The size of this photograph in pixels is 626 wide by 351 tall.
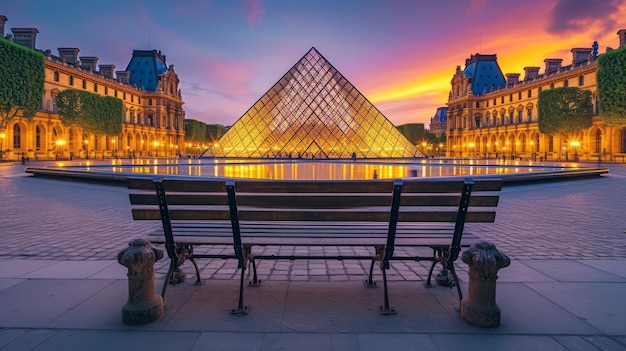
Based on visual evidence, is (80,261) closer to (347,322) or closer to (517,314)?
(347,322)

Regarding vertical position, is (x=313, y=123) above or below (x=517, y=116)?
below

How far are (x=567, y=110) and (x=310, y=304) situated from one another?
55.5 m

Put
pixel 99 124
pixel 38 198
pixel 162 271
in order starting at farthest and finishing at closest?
pixel 99 124
pixel 38 198
pixel 162 271

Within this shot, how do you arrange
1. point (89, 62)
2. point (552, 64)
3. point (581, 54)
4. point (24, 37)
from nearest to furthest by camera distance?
point (24, 37), point (581, 54), point (552, 64), point (89, 62)

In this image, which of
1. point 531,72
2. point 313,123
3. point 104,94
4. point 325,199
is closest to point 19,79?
point 313,123

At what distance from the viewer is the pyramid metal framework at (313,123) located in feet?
142

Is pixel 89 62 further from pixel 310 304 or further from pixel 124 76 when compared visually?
pixel 310 304

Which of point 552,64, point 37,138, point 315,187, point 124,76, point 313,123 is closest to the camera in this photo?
point 315,187

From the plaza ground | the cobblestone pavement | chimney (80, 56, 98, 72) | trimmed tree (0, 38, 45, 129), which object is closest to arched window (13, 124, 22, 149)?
trimmed tree (0, 38, 45, 129)

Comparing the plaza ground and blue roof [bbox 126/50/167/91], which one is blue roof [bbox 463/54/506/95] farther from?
the plaza ground

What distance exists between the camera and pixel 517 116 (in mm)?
69688

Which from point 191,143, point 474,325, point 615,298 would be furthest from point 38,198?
point 191,143

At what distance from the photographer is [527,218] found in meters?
7.64

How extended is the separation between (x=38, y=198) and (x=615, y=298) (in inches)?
493
